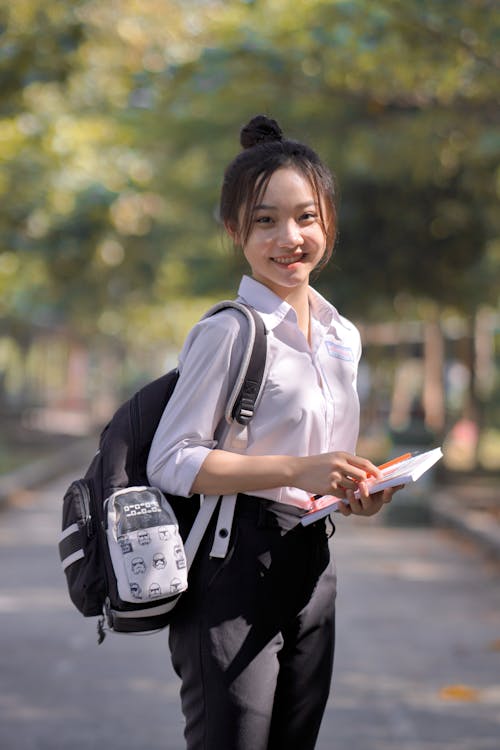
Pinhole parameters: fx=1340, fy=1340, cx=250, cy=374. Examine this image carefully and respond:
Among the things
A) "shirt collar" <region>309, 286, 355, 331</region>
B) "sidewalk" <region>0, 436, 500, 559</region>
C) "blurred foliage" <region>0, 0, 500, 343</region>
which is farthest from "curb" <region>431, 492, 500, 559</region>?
"shirt collar" <region>309, 286, 355, 331</region>

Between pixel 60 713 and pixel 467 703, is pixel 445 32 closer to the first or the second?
pixel 467 703

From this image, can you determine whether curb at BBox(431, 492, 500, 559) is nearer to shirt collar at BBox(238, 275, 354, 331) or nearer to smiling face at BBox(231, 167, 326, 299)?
shirt collar at BBox(238, 275, 354, 331)

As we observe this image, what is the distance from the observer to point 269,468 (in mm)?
2598

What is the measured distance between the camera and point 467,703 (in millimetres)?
6582

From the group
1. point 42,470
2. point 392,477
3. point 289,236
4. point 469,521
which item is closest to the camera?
point 392,477

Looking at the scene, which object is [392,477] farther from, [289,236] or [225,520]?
[289,236]

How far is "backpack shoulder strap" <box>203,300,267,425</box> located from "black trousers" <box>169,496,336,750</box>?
7.1 inches

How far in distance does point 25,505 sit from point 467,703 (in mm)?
12284

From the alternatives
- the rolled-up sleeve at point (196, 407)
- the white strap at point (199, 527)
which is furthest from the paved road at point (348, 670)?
the rolled-up sleeve at point (196, 407)

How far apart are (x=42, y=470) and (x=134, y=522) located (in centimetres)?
2118

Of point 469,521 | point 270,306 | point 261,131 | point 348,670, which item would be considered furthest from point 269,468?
point 469,521

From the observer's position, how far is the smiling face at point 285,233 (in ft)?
9.16

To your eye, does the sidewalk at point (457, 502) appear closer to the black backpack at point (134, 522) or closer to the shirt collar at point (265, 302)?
the shirt collar at point (265, 302)

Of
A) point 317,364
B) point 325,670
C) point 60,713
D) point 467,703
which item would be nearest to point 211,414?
point 317,364
